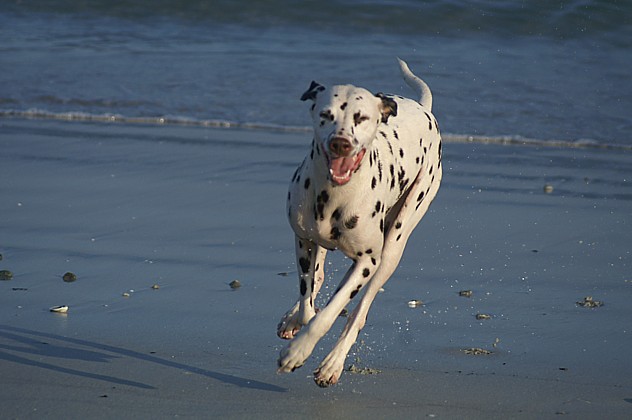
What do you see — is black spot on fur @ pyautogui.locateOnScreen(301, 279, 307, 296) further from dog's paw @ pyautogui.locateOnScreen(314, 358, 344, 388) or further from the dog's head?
the dog's head

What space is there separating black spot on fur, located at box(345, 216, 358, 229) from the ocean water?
22.7 feet

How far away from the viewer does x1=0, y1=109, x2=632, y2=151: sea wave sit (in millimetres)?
11664

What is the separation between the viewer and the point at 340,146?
470cm

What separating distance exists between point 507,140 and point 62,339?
7.15 m

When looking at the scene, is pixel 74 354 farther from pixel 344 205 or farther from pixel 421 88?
pixel 421 88

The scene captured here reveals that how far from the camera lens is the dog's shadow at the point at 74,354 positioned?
4.96 meters

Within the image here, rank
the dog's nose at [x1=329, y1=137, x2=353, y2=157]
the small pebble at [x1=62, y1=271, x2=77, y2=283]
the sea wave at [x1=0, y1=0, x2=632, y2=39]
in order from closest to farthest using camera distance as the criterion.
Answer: the dog's nose at [x1=329, y1=137, x2=353, y2=157] < the small pebble at [x1=62, y1=271, x2=77, y2=283] < the sea wave at [x1=0, y1=0, x2=632, y2=39]

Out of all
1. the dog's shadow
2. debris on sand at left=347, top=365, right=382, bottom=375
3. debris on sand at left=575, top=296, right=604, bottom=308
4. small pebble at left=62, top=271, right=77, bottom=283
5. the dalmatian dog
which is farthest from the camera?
small pebble at left=62, top=271, right=77, bottom=283

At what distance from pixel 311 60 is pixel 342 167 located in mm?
10714

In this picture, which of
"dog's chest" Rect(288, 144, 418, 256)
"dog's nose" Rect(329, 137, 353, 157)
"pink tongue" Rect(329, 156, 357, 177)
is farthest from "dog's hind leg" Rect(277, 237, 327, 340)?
"dog's nose" Rect(329, 137, 353, 157)

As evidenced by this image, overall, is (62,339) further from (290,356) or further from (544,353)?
(544,353)

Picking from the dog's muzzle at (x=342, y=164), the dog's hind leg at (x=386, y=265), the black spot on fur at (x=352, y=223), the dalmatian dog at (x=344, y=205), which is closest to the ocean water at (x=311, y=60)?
the dog's hind leg at (x=386, y=265)

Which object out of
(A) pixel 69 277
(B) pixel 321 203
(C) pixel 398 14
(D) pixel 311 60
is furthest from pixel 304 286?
(C) pixel 398 14

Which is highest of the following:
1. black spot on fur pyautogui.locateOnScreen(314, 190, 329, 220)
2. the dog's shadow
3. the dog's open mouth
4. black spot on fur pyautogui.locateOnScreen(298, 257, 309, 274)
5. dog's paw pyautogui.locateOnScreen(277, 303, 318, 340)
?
the dog's open mouth
